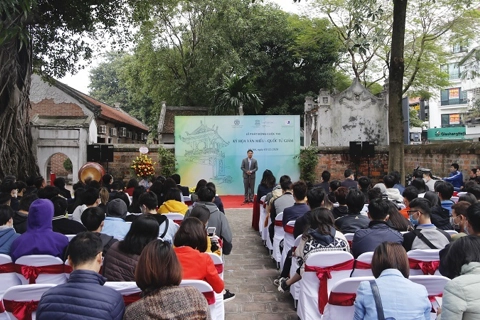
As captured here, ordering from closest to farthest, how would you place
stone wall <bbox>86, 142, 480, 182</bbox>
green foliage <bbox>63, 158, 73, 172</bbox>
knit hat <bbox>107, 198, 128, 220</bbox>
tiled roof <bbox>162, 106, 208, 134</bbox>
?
knit hat <bbox>107, 198, 128, 220</bbox> < stone wall <bbox>86, 142, 480, 182</bbox> < green foliage <bbox>63, 158, 73, 172</bbox> < tiled roof <bbox>162, 106, 208, 134</bbox>

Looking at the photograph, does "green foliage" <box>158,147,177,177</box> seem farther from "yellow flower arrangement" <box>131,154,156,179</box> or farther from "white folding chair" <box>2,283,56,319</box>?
"white folding chair" <box>2,283,56,319</box>

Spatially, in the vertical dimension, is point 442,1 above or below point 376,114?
above

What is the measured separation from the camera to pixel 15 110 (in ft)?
30.9

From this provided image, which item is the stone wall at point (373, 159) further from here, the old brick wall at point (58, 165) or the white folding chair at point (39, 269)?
the white folding chair at point (39, 269)

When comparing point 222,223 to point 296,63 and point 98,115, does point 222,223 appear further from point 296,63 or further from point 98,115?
point 296,63

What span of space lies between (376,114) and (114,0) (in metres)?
10.4

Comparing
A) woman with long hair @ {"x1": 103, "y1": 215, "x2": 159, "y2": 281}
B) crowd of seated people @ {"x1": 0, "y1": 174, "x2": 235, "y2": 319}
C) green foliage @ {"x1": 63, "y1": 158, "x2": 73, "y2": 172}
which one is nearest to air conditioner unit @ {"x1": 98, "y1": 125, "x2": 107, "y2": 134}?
green foliage @ {"x1": 63, "y1": 158, "x2": 73, "y2": 172}

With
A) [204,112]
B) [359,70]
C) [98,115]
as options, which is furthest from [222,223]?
[359,70]

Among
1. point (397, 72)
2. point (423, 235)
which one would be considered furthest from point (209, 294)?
point (397, 72)

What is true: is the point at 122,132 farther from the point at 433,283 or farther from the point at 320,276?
the point at 433,283

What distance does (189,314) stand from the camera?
188 centimetres

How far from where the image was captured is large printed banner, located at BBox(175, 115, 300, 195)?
1247 centimetres

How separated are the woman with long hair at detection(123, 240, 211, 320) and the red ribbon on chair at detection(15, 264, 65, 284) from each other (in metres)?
1.38

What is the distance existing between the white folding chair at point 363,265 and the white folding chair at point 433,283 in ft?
1.68
